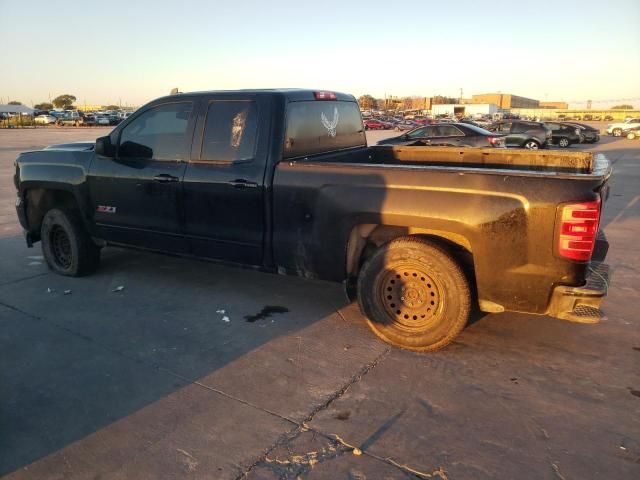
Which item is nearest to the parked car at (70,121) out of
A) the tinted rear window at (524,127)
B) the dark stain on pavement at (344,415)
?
the tinted rear window at (524,127)

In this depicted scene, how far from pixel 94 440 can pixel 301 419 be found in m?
1.17

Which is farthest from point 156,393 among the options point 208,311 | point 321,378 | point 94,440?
point 208,311

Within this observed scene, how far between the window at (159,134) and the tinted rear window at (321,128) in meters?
1.02

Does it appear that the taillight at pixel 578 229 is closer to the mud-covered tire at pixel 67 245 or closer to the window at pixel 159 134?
the window at pixel 159 134

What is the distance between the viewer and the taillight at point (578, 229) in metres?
3.09

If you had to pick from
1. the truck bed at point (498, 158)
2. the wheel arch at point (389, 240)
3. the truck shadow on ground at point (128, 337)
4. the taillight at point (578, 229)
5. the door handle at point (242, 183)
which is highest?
the truck bed at point (498, 158)

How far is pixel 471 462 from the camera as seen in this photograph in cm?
260

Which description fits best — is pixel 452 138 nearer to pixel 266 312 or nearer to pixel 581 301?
pixel 266 312

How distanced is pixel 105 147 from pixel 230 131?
146 cm

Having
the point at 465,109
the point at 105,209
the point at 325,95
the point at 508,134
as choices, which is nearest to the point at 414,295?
the point at 325,95

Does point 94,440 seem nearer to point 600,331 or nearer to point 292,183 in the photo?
point 292,183

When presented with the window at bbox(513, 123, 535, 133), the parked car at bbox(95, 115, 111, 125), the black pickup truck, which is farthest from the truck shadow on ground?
the parked car at bbox(95, 115, 111, 125)

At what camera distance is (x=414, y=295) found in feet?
12.6

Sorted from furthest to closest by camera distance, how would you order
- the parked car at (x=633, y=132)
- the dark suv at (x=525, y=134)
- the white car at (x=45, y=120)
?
the white car at (x=45, y=120)
the parked car at (x=633, y=132)
the dark suv at (x=525, y=134)
